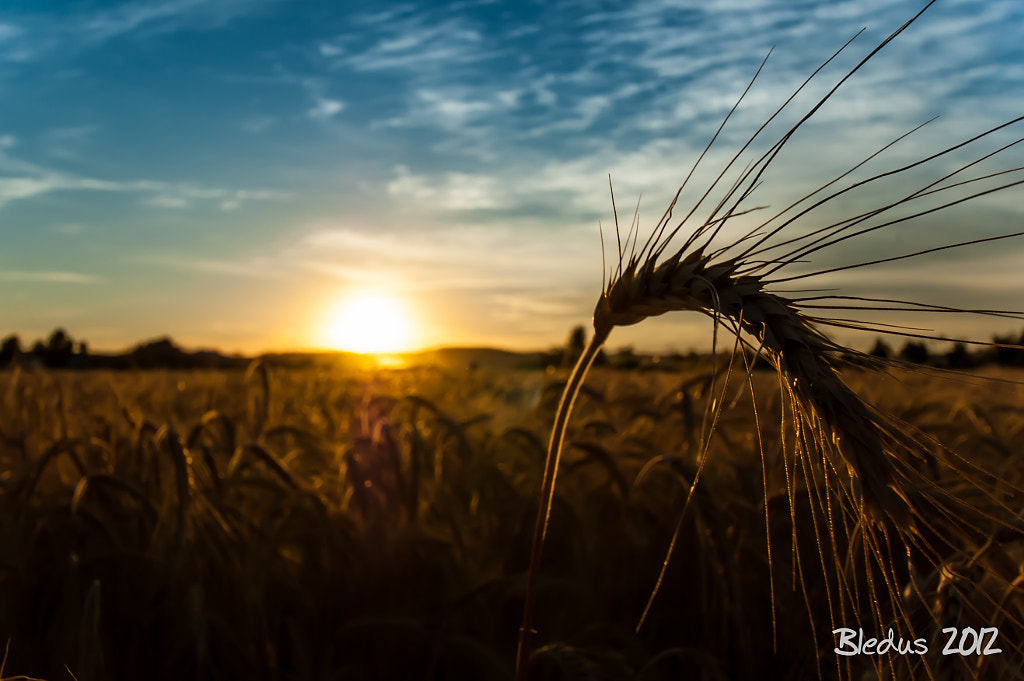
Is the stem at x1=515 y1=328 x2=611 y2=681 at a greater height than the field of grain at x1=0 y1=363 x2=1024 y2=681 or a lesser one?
greater

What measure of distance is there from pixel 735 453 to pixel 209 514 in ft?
7.32

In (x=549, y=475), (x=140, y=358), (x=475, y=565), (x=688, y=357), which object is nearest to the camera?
(x=549, y=475)

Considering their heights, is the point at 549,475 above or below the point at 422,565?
above

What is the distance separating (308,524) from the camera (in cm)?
238

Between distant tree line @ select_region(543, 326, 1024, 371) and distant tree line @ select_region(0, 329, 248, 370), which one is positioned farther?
distant tree line @ select_region(0, 329, 248, 370)

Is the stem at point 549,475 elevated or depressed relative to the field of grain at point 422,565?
elevated

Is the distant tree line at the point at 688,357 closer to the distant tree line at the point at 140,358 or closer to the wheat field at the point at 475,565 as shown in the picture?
the wheat field at the point at 475,565

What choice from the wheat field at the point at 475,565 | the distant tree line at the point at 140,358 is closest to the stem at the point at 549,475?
the wheat field at the point at 475,565

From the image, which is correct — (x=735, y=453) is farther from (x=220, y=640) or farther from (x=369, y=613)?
(x=220, y=640)

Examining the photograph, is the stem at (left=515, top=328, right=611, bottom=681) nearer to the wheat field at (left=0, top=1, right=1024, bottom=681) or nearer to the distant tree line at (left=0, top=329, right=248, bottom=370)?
the wheat field at (left=0, top=1, right=1024, bottom=681)

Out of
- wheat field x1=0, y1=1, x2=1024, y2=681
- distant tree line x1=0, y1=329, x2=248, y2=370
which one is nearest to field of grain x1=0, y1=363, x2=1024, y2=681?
wheat field x1=0, y1=1, x2=1024, y2=681

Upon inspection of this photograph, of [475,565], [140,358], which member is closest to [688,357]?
[475,565]

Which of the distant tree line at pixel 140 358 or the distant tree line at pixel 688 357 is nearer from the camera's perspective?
the distant tree line at pixel 688 357

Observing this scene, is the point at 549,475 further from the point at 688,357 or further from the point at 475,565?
the point at 688,357
